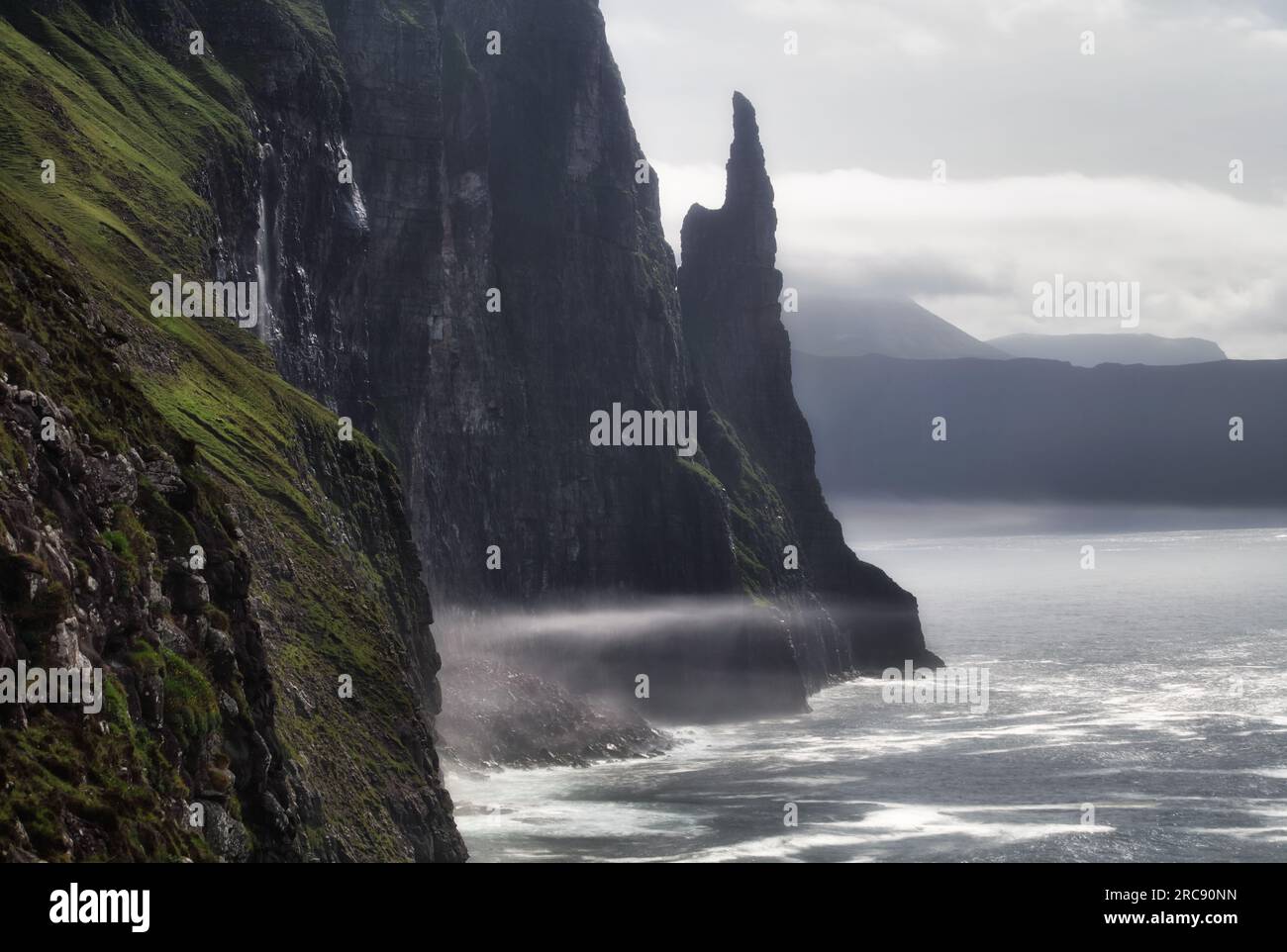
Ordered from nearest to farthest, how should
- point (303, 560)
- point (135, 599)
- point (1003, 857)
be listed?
point (135, 599) → point (303, 560) → point (1003, 857)

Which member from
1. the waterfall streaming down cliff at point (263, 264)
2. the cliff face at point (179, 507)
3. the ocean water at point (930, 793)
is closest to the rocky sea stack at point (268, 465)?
the cliff face at point (179, 507)

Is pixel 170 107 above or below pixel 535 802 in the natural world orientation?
above

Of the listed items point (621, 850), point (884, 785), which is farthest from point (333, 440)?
point (884, 785)

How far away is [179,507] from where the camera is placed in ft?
158

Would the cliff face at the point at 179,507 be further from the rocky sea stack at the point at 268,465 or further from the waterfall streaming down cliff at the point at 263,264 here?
the waterfall streaming down cliff at the point at 263,264

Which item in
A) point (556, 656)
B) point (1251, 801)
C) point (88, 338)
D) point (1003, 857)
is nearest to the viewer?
point (88, 338)

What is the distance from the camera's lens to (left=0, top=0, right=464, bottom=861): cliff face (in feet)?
120

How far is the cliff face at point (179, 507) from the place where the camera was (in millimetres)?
36719

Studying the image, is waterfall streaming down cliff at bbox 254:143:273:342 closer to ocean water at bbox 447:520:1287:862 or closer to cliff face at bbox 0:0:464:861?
cliff face at bbox 0:0:464:861

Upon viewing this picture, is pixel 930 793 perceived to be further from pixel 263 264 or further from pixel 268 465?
pixel 263 264

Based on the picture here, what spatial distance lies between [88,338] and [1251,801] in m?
96.6
